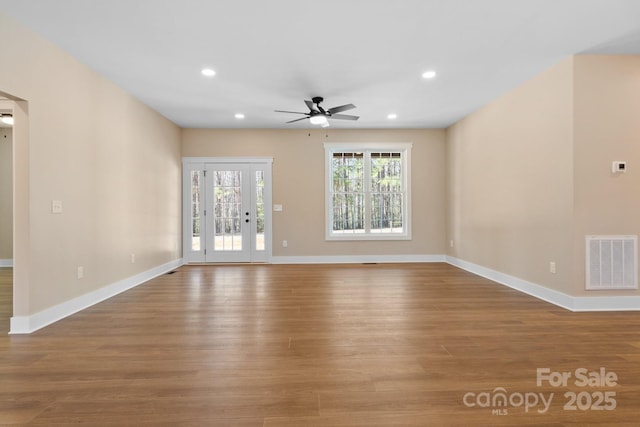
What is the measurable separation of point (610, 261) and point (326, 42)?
156 inches

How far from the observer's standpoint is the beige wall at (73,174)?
9.73 ft

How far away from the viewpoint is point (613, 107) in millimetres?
3523

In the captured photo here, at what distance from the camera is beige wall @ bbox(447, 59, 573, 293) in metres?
3.64

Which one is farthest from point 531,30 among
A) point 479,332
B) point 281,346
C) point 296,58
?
point 281,346

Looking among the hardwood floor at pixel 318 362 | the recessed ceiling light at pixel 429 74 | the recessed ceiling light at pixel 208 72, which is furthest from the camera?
the recessed ceiling light at pixel 429 74

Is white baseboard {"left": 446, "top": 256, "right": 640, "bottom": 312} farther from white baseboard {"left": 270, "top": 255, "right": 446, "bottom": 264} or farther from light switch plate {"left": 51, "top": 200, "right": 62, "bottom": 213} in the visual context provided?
light switch plate {"left": 51, "top": 200, "right": 62, "bottom": 213}

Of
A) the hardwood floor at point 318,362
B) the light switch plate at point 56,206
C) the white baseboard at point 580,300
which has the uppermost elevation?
the light switch plate at point 56,206

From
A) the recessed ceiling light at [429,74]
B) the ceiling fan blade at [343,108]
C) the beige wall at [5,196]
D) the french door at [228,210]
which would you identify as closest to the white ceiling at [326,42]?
the recessed ceiling light at [429,74]

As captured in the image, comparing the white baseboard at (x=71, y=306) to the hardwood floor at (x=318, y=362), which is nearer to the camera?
the hardwood floor at (x=318, y=362)

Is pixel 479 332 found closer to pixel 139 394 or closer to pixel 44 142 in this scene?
pixel 139 394

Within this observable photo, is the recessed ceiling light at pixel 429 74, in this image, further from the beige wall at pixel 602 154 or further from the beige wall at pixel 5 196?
the beige wall at pixel 5 196

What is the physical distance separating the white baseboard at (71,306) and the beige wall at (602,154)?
221 inches

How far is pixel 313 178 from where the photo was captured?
680cm

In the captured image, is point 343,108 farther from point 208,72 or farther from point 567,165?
point 567,165
